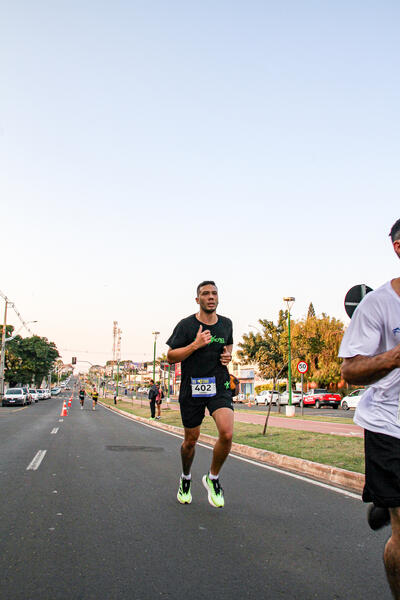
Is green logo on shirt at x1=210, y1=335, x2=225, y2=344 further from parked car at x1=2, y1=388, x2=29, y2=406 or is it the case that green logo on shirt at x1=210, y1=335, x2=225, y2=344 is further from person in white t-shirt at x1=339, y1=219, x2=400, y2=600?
parked car at x1=2, y1=388, x2=29, y2=406

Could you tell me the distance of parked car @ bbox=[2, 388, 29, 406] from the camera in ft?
134

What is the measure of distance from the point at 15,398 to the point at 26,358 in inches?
1253

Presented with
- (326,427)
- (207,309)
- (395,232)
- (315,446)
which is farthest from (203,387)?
(326,427)

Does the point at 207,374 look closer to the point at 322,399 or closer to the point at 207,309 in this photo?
the point at 207,309

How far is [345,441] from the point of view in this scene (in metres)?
Result: 11.5

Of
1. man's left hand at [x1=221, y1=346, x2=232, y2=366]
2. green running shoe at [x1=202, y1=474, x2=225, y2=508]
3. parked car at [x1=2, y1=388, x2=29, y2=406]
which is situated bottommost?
parked car at [x1=2, y1=388, x2=29, y2=406]

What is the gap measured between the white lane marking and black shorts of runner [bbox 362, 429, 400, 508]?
6.86 meters

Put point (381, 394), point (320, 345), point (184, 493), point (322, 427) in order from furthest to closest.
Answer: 1. point (320, 345)
2. point (322, 427)
3. point (184, 493)
4. point (381, 394)

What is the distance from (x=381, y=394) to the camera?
2.46 m

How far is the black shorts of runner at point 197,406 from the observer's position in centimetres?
493

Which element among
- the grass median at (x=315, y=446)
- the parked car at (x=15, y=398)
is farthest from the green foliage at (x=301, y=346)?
the grass median at (x=315, y=446)

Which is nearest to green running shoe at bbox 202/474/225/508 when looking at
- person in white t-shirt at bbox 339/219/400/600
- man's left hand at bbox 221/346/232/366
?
man's left hand at bbox 221/346/232/366

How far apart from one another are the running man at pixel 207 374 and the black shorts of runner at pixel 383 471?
2.48 metres

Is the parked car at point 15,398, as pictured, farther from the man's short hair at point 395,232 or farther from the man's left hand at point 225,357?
the man's short hair at point 395,232
